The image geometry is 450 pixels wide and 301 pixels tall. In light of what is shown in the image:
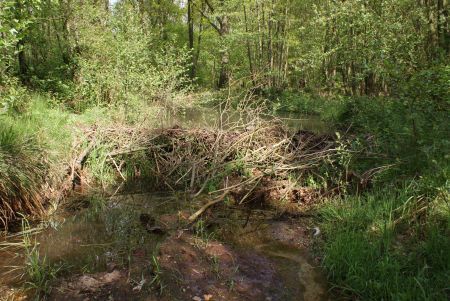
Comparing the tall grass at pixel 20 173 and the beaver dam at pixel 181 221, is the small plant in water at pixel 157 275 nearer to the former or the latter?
the beaver dam at pixel 181 221

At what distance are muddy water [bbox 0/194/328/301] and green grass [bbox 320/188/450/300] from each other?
0.34m

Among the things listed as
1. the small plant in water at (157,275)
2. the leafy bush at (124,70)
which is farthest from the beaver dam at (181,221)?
the leafy bush at (124,70)

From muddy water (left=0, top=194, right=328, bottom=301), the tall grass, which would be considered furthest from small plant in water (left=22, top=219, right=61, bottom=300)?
the tall grass

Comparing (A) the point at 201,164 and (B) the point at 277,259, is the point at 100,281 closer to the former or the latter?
(B) the point at 277,259

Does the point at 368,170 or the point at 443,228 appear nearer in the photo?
the point at 443,228

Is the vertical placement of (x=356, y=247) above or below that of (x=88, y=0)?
below

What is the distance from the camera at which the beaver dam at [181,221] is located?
3.89 metres

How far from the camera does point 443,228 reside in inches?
161

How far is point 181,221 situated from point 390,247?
2724mm

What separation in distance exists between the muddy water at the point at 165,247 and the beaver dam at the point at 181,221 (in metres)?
0.01

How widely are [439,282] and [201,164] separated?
4.44m

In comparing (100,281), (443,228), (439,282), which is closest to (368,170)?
(443,228)

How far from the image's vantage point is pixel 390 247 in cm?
414

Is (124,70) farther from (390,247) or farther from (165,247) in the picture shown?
(390,247)
